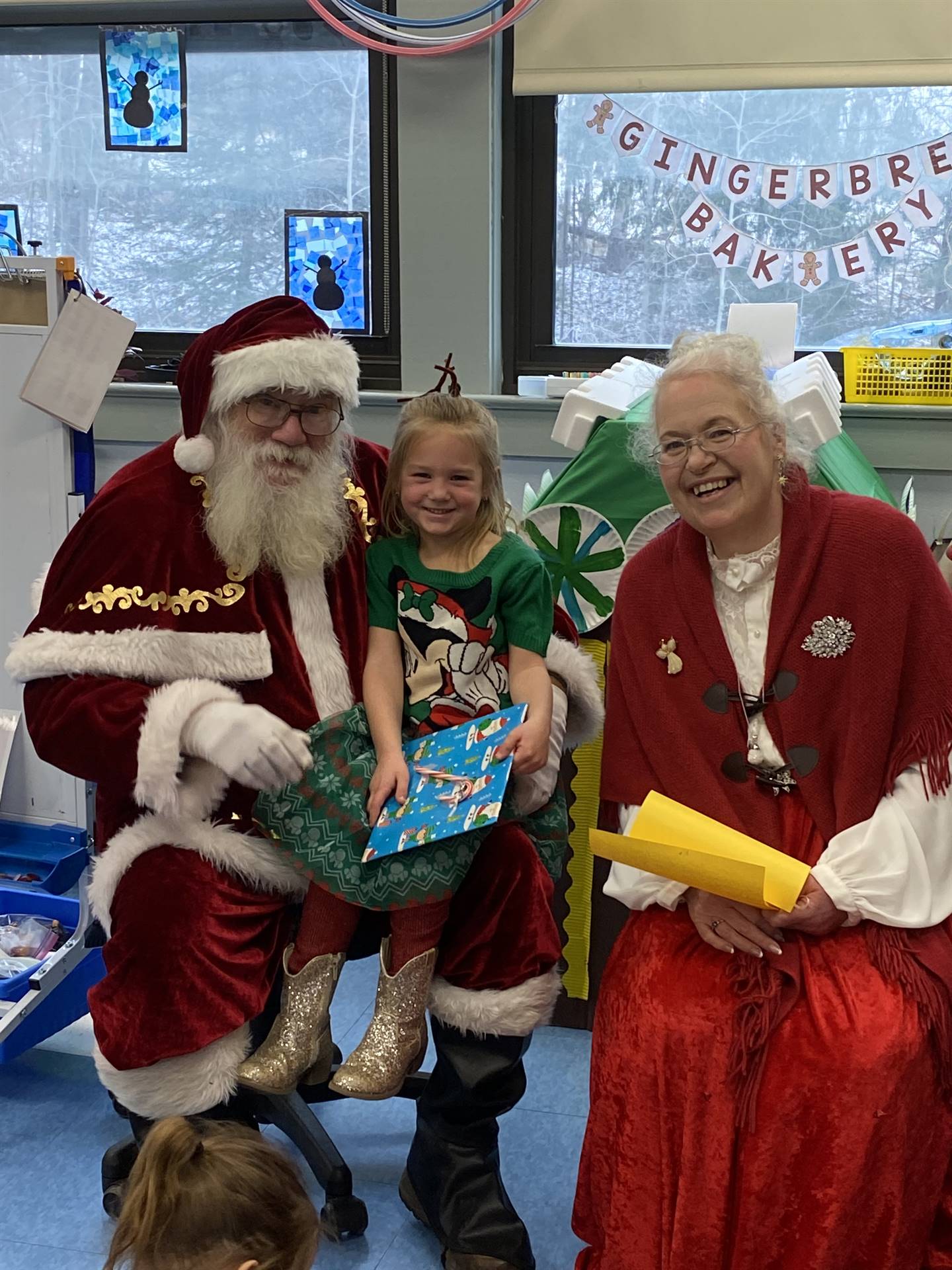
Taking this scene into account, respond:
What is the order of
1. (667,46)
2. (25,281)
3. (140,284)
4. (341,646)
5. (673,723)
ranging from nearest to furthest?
(673,723)
(341,646)
(25,281)
(667,46)
(140,284)

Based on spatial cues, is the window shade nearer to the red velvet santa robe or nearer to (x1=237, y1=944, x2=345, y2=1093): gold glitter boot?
the red velvet santa robe

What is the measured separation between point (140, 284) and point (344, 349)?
1881 mm

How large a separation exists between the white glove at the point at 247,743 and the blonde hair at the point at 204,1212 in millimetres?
638

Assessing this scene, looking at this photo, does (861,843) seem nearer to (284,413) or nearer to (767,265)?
(284,413)

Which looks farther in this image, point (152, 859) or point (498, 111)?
point (498, 111)

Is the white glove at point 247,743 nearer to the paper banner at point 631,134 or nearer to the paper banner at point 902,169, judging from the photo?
the paper banner at point 631,134

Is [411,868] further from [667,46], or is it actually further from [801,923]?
[667,46]

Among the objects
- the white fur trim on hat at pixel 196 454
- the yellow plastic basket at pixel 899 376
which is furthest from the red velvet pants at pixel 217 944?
the yellow plastic basket at pixel 899 376

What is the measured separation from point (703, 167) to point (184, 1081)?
257cm

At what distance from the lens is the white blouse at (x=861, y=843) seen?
169cm

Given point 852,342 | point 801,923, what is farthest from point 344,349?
point 852,342

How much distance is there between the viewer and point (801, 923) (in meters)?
1.71

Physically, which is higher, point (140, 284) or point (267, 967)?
point (140, 284)

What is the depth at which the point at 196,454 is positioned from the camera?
6.64 feet
